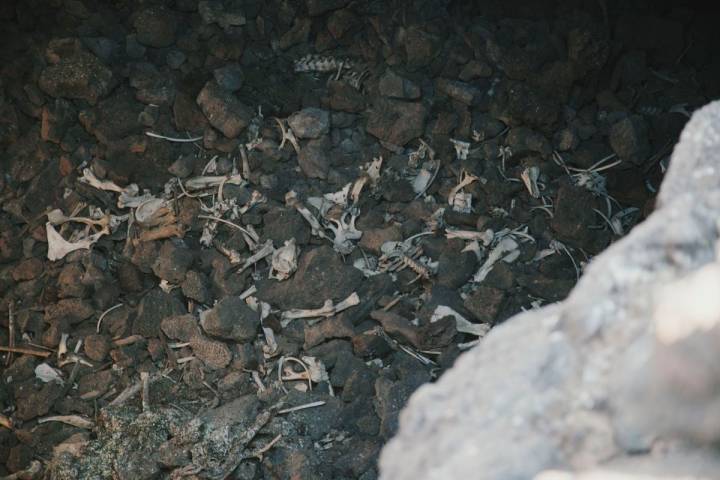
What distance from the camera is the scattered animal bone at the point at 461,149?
3.53 metres

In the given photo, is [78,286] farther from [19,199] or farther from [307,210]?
[307,210]

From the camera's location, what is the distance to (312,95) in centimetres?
380

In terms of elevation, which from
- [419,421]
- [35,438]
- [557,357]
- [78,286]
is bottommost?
[35,438]

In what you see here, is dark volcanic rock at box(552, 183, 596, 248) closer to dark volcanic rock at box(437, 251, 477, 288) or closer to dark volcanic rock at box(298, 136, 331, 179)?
dark volcanic rock at box(437, 251, 477, 288)

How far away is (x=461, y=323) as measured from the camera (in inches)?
121

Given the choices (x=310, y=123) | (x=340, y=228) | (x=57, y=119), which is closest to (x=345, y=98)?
(x=310, y=123)

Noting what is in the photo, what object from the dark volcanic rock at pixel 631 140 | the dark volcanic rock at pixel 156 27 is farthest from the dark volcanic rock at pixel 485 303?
the dark volcanic rock at pixel 156 27

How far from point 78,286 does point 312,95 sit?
4.64ft

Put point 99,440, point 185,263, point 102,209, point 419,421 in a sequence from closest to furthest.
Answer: point 419,421
point 99,440
point 185,263
point 102,209

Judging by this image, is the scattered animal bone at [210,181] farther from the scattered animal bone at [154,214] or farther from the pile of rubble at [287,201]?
the scattered animal bone at [154,214]

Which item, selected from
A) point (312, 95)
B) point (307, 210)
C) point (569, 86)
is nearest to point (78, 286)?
point (307, 210)

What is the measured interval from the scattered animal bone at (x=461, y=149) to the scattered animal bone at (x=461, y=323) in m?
0.78

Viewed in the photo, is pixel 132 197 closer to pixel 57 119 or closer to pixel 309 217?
pixel 57 119

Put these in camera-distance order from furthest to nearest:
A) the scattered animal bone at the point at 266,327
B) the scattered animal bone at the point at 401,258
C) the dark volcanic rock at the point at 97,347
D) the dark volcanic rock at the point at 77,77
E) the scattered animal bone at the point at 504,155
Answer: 1. the dark volcanic rock at the point at 77,77
2. the scattered animal bone at the point at 504,155
3. the dark volcanic rock at the point at 97,347
4. the scattered animal bone at the point at 401,258
5. the scattered animal bone at the point at 266,327
